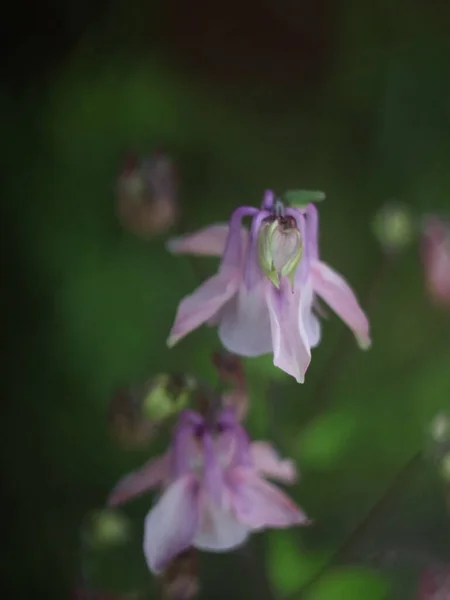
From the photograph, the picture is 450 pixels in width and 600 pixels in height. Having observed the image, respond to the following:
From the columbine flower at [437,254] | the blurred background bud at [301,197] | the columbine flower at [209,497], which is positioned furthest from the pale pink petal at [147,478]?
the columbine flower at [437,254]

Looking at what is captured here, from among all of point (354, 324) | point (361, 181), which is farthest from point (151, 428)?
point (361, 181)

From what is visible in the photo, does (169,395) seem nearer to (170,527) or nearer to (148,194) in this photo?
(170,527)

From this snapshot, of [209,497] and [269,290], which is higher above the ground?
[269,290]

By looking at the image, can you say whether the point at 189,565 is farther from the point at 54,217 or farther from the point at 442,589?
the point at 54,217

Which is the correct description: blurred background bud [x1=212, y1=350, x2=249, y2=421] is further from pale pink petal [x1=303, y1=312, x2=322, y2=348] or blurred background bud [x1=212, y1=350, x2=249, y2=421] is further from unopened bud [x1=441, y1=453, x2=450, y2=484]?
unopened bud [x1=441, y1=453, x2=450, y2=484]

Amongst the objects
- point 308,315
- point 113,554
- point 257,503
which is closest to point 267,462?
point 257,503

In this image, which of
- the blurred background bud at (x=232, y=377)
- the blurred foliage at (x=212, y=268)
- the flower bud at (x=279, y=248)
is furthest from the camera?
the blurred foliage at (x=212, y=268)

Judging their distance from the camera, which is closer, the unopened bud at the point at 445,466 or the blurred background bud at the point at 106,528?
the unopened bud at the point at 445,466

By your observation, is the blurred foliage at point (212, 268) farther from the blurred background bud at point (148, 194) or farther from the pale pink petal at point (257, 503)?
the pale pink petal at point (257, 503)
